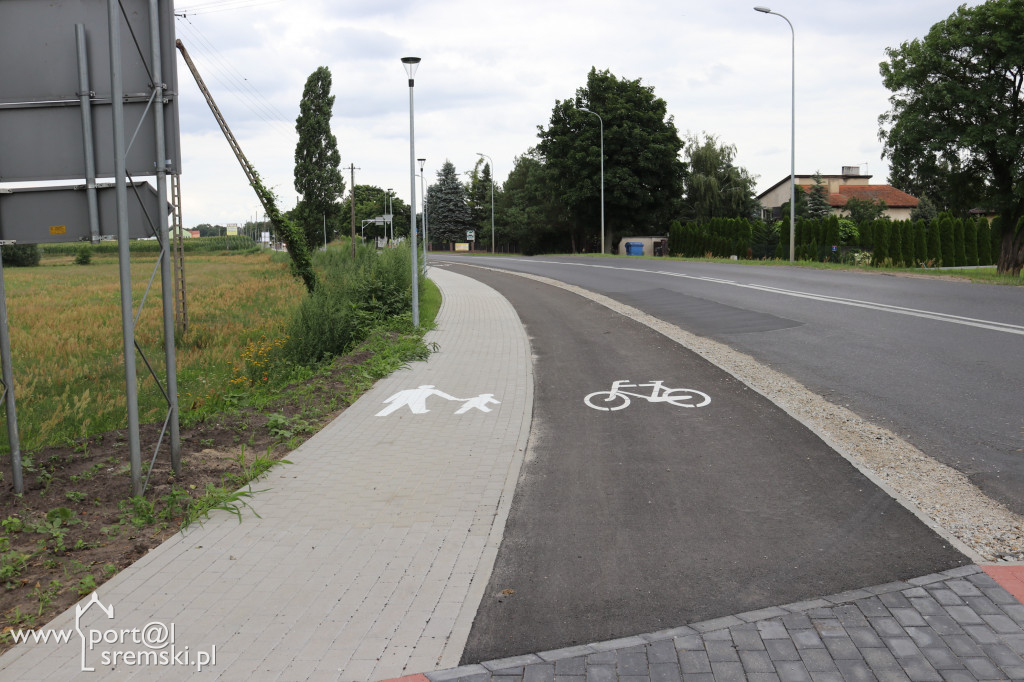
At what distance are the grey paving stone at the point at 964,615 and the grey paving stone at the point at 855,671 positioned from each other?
2.43 feet

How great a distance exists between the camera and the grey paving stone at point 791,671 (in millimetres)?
3568

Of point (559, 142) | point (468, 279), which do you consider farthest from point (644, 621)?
point (559, 142)

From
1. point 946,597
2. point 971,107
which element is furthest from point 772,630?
point 971,107

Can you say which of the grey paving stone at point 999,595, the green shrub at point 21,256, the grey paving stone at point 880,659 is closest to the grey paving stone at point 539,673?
the grey paving stone at point 880,659

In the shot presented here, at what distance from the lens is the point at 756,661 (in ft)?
12.2

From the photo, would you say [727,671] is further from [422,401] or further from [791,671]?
[422,401]

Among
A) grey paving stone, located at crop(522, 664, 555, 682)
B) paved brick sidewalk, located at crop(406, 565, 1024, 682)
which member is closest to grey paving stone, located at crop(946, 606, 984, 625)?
paved brick sidewalk, located at crop(406, 565, 1024, 682)

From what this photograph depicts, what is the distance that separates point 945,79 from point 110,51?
27.2 m

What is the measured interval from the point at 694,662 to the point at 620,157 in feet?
192

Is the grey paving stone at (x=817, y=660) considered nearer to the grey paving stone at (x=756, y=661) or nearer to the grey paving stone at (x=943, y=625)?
the grey paving stone at (x=756, y=661)

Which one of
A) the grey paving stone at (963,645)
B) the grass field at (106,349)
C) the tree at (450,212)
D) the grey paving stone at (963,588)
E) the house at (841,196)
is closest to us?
the grey paving stone at (963,645)

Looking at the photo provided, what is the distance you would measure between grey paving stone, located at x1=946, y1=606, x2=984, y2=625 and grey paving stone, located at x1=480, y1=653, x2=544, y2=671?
2.14 metres

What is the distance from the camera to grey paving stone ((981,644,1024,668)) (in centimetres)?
360

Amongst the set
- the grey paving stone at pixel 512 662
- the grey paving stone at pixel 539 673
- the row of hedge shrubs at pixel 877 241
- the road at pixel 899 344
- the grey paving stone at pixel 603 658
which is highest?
the row of hedge shrubs at pixel 877 241
